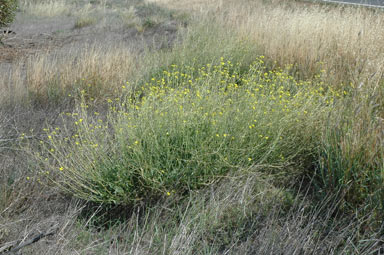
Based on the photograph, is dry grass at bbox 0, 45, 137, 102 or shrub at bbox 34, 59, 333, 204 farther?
dry grass at bbox 0, 45, 137, 102

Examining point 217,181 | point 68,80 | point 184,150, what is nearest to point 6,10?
Result: point 68,80

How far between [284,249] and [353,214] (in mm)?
663

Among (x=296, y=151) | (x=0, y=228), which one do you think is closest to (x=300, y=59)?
(x=296, y=151)

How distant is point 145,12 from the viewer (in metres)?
16.3

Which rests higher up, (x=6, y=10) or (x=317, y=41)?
(x=317, y=41)

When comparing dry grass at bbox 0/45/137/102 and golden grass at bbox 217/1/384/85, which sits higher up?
golden grass at bbox 217/1/384/85

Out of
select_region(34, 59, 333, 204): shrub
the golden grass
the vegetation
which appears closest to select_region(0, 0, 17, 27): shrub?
the vegetation

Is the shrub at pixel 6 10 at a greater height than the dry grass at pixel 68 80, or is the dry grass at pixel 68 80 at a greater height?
the shrub at pixel 6 10

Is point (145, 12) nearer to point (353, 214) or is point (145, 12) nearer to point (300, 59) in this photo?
point (300, 59)

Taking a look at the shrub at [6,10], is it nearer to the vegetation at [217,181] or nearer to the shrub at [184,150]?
the vegetation at [217,181]

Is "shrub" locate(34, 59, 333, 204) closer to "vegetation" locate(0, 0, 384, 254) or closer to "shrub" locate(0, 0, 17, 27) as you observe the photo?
"vegetation" locate(0, 0, 384, 254)

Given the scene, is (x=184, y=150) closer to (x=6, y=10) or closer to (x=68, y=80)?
(x=68, y=80)

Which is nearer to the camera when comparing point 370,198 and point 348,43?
point 370,198

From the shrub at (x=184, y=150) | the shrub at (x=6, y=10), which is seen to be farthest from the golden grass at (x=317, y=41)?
the shrub at (x=6, y=10)
